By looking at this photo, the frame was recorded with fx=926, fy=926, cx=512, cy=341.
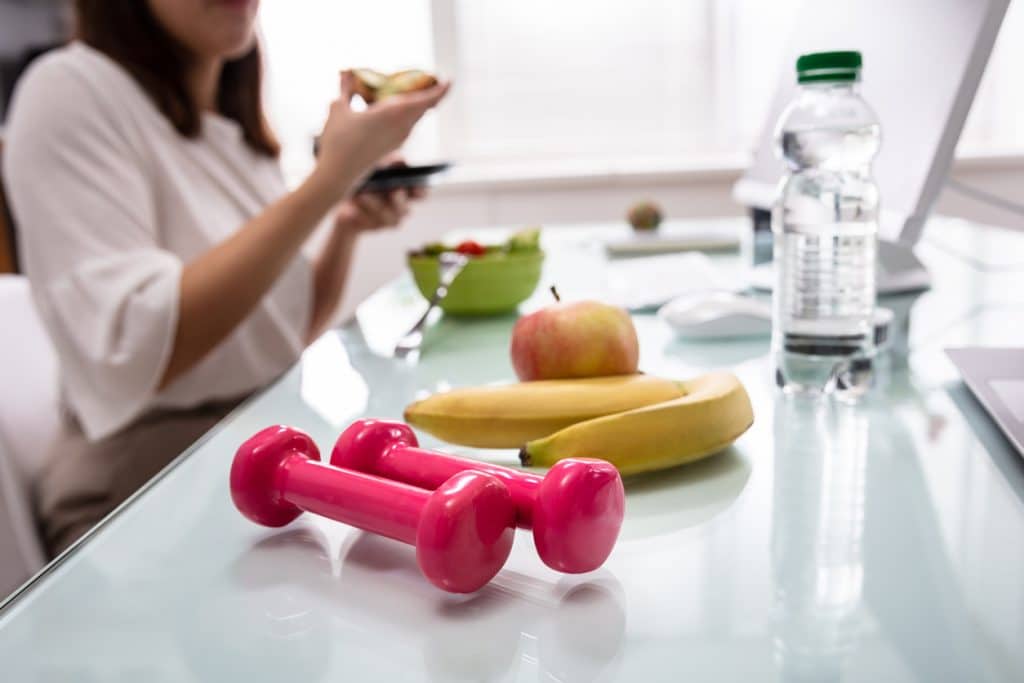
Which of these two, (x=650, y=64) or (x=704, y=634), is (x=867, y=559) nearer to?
(x=704, y=634)

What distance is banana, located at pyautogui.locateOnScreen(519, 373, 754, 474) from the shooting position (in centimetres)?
49

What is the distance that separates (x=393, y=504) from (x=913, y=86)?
66 cm

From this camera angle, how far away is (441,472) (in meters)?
0.45

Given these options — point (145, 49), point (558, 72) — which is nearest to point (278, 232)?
point (145, 49)

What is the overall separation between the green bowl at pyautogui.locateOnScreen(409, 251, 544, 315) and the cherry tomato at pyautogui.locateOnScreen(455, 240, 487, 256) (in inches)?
1.2

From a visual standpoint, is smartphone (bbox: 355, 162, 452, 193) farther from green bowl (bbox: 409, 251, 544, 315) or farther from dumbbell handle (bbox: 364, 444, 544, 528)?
dumbbell handle (bbox: 364, 444, 544, 528)

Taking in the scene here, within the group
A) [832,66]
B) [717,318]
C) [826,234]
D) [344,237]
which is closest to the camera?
[832,66]

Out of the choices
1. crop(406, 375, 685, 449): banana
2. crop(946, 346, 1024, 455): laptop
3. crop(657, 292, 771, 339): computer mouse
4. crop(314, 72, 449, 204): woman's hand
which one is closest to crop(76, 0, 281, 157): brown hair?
crop(314, 72, 449, 204): woman's hand

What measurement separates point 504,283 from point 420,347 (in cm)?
16

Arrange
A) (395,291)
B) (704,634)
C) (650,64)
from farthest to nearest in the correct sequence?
(650,64)
(395,291)
(704,634)

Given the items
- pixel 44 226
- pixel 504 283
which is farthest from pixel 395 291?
pixel 44 226

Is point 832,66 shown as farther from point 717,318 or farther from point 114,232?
point 114,232

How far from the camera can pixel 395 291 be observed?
4.21ft

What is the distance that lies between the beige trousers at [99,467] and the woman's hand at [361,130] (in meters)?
0.40
